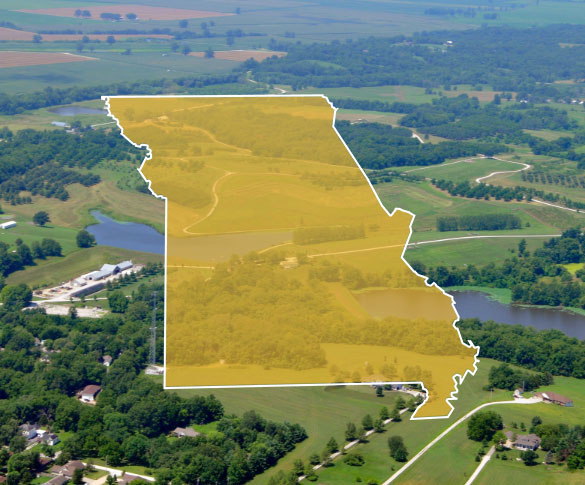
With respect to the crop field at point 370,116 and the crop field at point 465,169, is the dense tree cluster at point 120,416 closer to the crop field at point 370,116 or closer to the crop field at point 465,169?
the crop field at point 465,169

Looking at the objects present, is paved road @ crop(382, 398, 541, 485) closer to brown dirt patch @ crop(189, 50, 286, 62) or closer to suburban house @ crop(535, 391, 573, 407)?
suburban house @ crop(535, 391, 573, 407)

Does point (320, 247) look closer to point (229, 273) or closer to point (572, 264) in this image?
point (229, 273)

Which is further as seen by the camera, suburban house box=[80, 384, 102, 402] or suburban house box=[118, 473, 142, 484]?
suburban house box=[80, 384, 102, 402]

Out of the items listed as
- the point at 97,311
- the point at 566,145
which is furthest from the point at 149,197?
the point at 566,145

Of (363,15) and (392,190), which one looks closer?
(392,190)

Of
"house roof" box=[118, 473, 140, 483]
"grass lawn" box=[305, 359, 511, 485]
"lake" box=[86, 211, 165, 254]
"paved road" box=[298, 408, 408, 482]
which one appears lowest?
"lake" box=[86, 211, 165, 254]

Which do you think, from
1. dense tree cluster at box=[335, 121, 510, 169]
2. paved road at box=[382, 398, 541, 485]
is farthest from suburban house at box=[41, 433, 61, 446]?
dense tree cluster at box=[335, 121, 510, 169]
